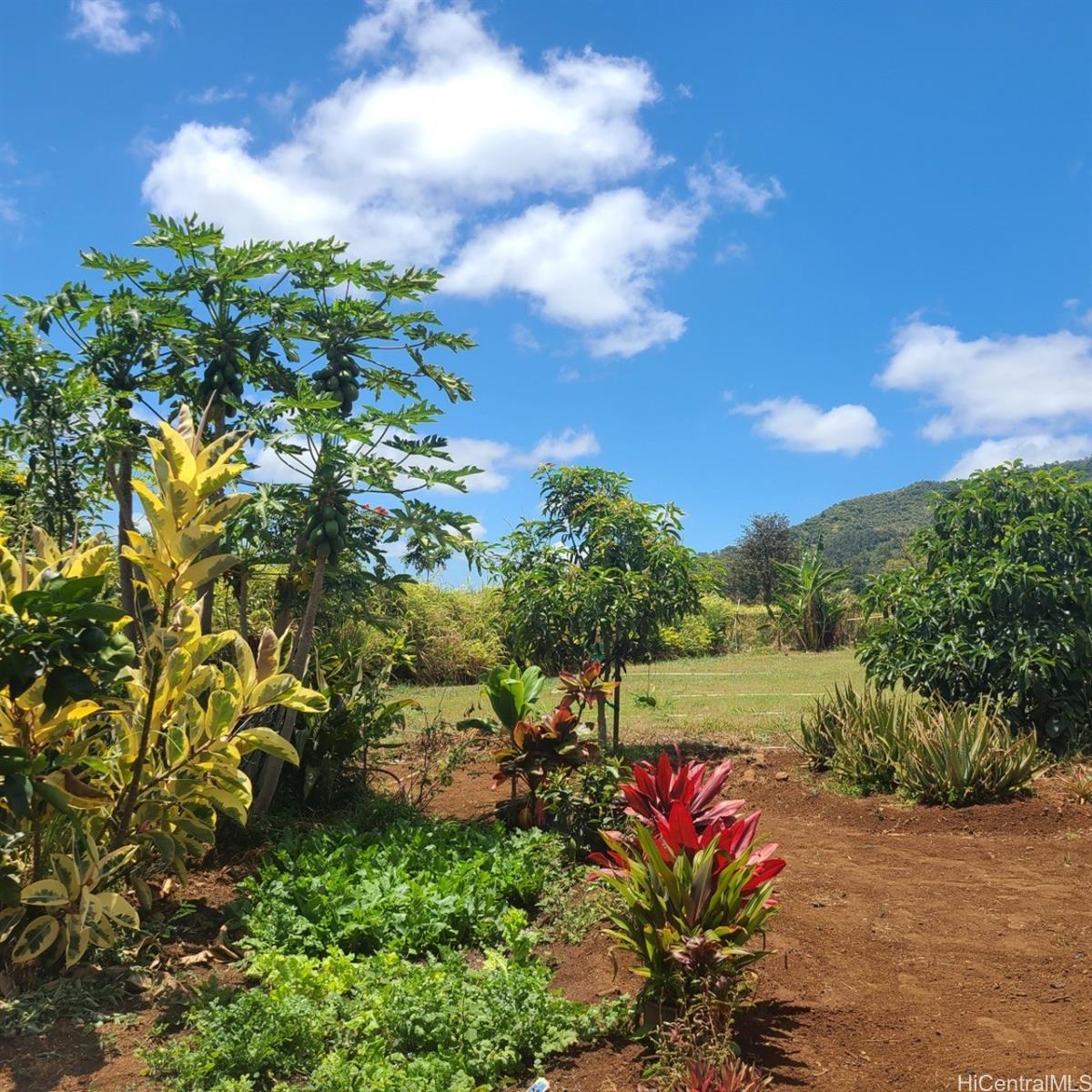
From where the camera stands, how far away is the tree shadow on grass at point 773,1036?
126 inches

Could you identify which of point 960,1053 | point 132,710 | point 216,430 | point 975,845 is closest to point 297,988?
point 132,710

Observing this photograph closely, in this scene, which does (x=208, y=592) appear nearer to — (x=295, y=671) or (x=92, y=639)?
(x=295, y=671)

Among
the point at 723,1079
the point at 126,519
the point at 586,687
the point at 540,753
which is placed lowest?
the point at 723,1079

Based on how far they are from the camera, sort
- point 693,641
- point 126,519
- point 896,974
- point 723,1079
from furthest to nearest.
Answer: point 693,641 < point 126,519 < point 896,974 < point 723,1079

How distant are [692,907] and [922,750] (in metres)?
4.26

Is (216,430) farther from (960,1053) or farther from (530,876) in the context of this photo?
(960,1053)

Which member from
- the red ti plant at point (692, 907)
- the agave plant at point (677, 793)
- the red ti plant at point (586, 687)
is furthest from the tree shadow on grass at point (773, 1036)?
the red ti plant at point (586, 687)

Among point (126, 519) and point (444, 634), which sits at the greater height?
point (126, 519)

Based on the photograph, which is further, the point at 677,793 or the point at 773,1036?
the point at 677,793

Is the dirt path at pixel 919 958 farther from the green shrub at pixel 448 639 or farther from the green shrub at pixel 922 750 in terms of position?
the green shrub at pixel 448 639

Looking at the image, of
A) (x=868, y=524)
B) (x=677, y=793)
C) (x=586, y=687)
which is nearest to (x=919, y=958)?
(x=677, y=793)

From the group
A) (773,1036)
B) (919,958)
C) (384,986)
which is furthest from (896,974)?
(384,986)

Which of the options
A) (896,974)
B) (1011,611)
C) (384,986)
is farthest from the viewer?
(1011,611)

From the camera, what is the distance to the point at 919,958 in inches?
163
